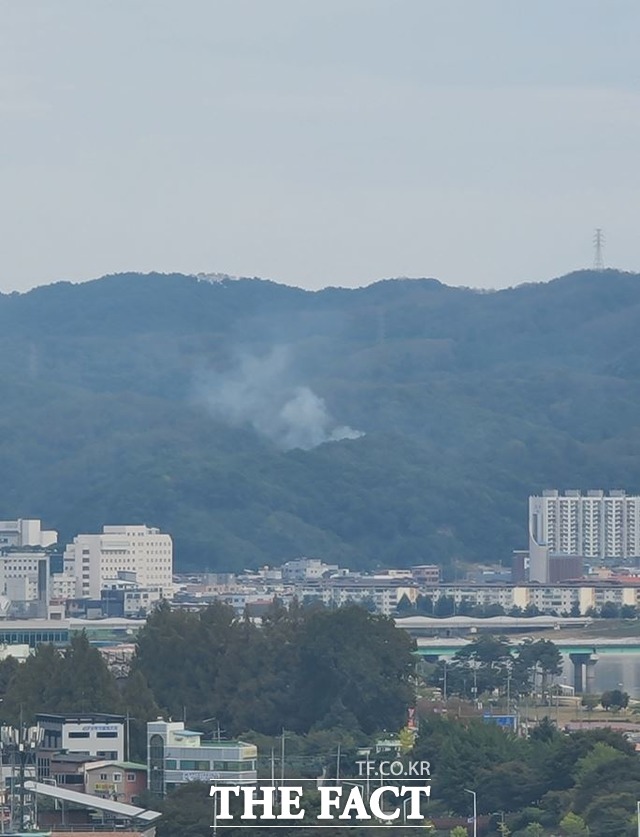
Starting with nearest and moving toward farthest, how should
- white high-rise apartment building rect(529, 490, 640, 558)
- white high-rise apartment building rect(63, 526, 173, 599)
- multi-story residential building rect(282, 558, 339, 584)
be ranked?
white high-rise apartment building rect(63, 526, 173, 599) → multi-story residential building rect(282, 558, 339, 584) → white high-rise apartment building rect(529, 490, 640, 558)

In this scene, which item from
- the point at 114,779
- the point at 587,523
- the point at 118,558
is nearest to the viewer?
the point at 114,779

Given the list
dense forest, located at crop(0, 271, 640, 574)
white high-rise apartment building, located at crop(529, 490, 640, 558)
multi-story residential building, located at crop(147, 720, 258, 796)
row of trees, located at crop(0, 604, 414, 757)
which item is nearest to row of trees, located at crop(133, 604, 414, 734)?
row of trees, located at crop(0, 604, 414, 757)

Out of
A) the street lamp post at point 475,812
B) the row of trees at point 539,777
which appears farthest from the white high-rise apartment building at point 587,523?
the street lamp post at point 475,812

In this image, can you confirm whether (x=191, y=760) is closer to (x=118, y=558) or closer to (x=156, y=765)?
(x=156, y=765)

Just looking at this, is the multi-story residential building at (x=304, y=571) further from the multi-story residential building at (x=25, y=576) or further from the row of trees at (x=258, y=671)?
the row of trees at (x=258, y=671)

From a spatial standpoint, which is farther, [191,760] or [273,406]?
[273,406]

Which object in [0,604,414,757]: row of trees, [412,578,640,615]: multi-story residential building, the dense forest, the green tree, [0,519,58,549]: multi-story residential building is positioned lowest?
the green tree

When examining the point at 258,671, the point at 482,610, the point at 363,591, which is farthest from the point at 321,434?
the point at 258,671

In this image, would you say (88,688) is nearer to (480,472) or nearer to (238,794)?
(238,794)

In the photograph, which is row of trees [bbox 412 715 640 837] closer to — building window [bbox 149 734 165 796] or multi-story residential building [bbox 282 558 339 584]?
building window [bbox 149 734 165 796]
